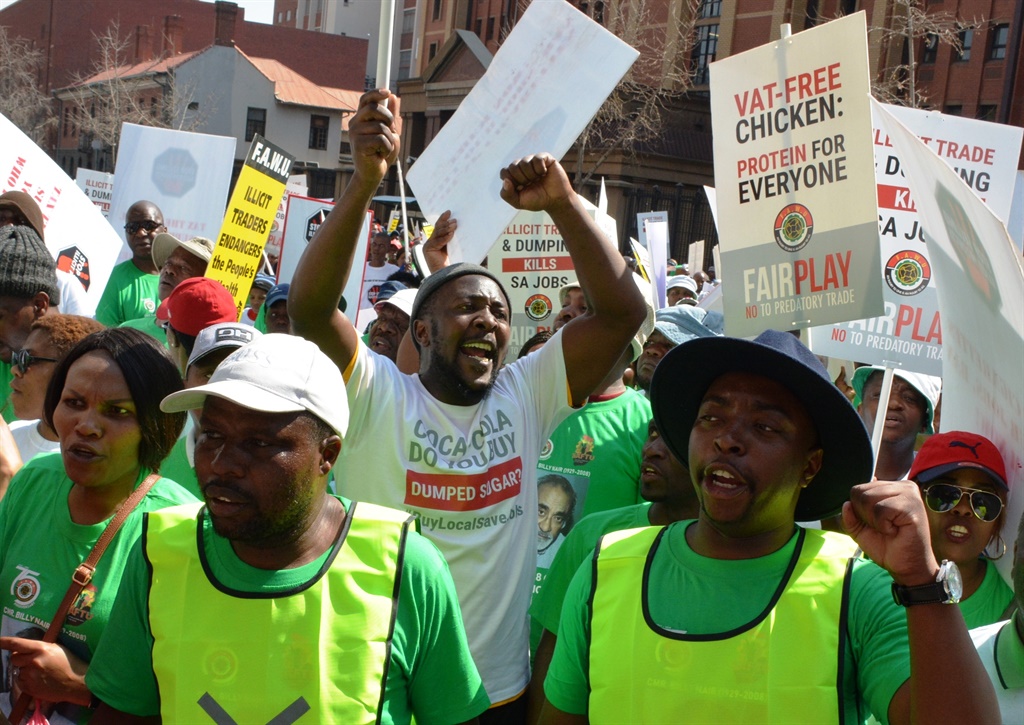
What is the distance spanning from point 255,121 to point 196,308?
65.0 meters

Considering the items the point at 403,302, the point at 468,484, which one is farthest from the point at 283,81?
the point at 468,484

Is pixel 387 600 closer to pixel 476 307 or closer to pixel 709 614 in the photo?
pixel 709 614

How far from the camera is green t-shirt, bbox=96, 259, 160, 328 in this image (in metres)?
7.56

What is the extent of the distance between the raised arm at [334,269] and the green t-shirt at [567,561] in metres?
0.81

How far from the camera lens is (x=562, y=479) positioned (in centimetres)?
428

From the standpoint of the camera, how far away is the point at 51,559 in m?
2.85

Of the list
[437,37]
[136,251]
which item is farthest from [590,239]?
[437,37]

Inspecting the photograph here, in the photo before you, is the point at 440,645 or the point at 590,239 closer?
the point at 440,645

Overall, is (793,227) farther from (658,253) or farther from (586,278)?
(658,253)

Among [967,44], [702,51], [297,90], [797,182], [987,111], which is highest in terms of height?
[297,90]

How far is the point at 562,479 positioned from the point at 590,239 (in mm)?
1086

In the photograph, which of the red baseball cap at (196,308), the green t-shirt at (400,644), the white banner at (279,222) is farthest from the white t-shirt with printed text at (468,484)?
the white banner at (279,222)

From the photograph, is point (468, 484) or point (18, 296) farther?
point (18, 296)

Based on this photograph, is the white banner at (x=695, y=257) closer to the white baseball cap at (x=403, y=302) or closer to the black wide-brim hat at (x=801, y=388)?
the white baseball cap at (x=403, y=302)
